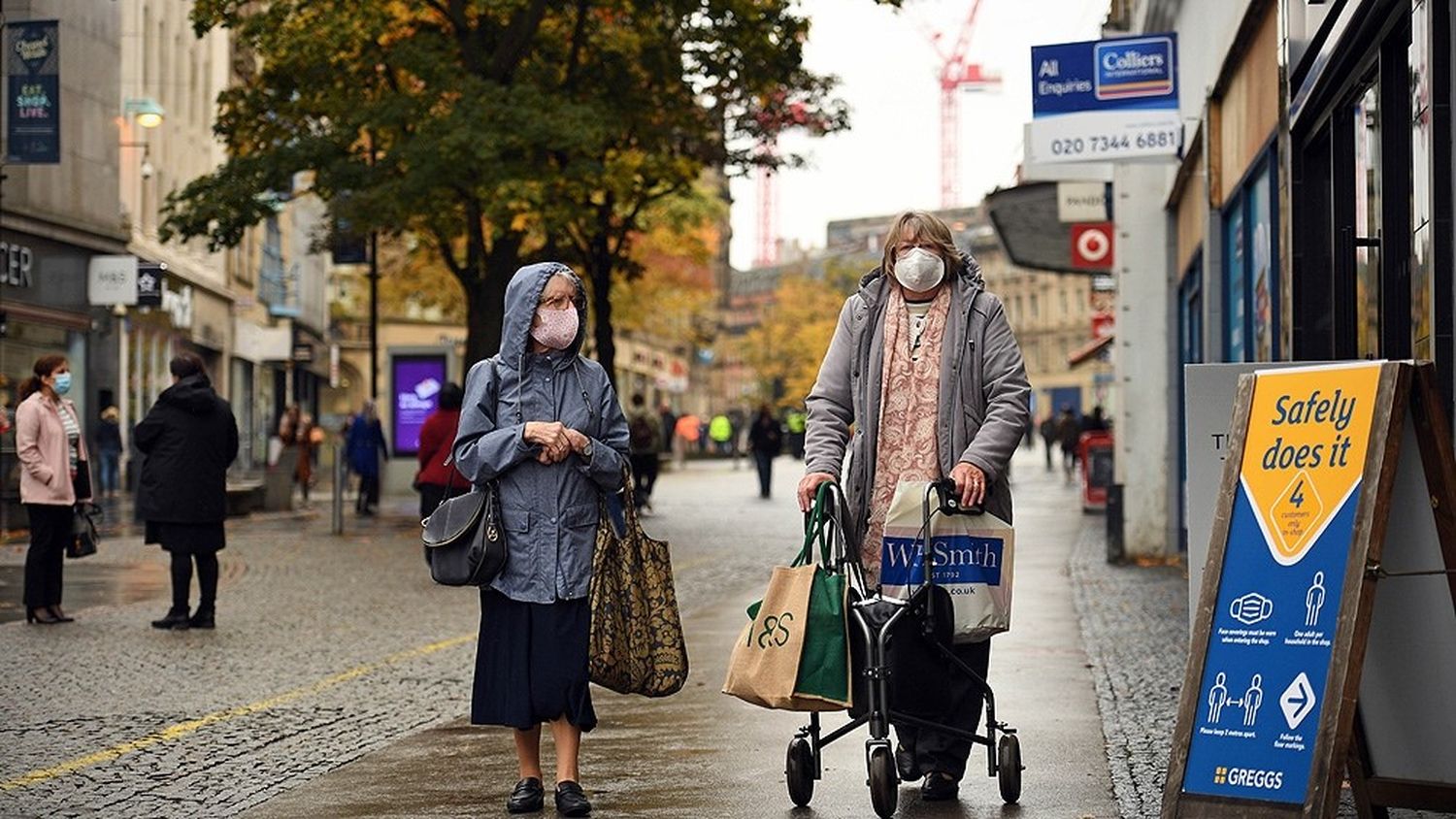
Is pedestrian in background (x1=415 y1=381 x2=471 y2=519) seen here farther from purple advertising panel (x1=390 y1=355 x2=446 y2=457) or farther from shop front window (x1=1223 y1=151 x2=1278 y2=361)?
purple advertising panel (x1=390 y1=355 x2=446 y2=457)

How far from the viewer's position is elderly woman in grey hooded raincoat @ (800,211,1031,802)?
7.36 m

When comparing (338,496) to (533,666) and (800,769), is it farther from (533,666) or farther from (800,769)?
(800,769)

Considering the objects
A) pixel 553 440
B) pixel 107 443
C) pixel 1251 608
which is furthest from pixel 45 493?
pixel 107 443

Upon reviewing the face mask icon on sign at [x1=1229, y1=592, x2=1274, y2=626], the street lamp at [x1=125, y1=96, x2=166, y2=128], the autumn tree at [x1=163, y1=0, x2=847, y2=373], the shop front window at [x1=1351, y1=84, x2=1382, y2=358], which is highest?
the street lamp at [x1=125, y1=96, x2=166, y2=128]

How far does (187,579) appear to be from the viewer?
50.0ft

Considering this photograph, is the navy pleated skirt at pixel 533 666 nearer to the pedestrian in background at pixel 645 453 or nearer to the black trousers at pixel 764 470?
the pedestrian in background at pixel 645 453

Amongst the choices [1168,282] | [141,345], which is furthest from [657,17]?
[141,345]

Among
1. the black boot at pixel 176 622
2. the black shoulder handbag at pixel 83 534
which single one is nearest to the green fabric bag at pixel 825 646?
the black boot at pixel 176 622

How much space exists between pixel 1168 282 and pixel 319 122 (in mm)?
12436

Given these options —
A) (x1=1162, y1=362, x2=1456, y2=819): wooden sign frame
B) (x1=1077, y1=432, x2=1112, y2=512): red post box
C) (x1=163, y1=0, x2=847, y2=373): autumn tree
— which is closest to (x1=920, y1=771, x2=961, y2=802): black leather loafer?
(x1=1162, y1=362, x2=1456, y2=819): wooden sign frame

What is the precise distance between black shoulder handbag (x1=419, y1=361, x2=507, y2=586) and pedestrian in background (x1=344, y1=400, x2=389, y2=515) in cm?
2646

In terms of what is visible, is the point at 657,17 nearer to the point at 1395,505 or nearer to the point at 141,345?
the point at 141,345

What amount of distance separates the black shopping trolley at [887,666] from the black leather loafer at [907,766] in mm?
172

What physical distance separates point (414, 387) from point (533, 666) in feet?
100
